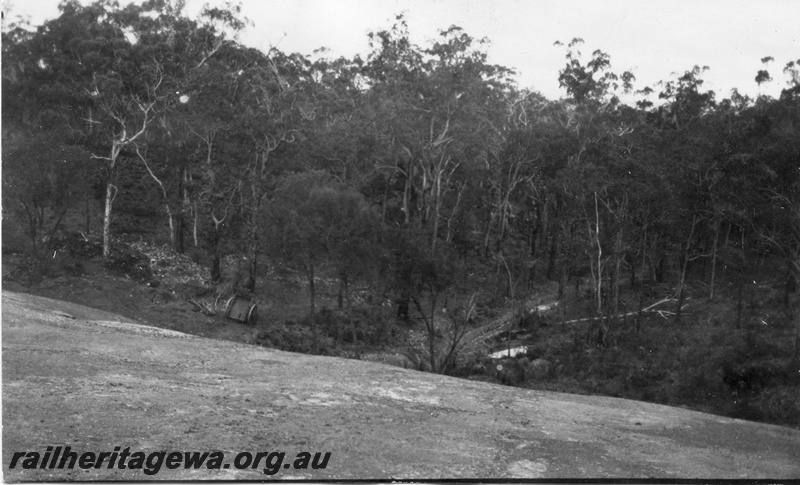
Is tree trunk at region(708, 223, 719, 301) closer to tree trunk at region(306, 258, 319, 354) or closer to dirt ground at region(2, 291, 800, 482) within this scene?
dirt ground at region(2, 291, 800, 482)

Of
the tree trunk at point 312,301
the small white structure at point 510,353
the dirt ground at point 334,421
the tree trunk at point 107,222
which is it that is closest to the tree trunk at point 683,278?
the small white structure at point 510,353

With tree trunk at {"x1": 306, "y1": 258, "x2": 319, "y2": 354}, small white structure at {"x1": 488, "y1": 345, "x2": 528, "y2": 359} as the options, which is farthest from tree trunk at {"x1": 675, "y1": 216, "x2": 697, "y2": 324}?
tree trunk at {"x1": 306, "y1": 258, "x2": 319, "y2": 354}

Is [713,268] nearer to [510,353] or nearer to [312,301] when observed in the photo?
[510,353]

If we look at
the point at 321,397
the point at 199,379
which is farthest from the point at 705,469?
the point at 199,379

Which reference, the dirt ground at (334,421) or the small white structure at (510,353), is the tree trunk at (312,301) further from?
the dirt ground at (334,421)

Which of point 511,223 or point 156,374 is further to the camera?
point 511,223

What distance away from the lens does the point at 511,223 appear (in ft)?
45.2

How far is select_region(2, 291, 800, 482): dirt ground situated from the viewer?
20.0 ft

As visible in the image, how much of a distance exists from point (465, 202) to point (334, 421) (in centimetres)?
658

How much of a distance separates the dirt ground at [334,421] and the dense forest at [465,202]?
12.3ft

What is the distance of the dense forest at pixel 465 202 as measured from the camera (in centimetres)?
1342

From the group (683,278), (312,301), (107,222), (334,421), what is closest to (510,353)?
(683,278)

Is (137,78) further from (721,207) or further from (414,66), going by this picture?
(721,207)

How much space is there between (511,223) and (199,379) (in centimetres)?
700
